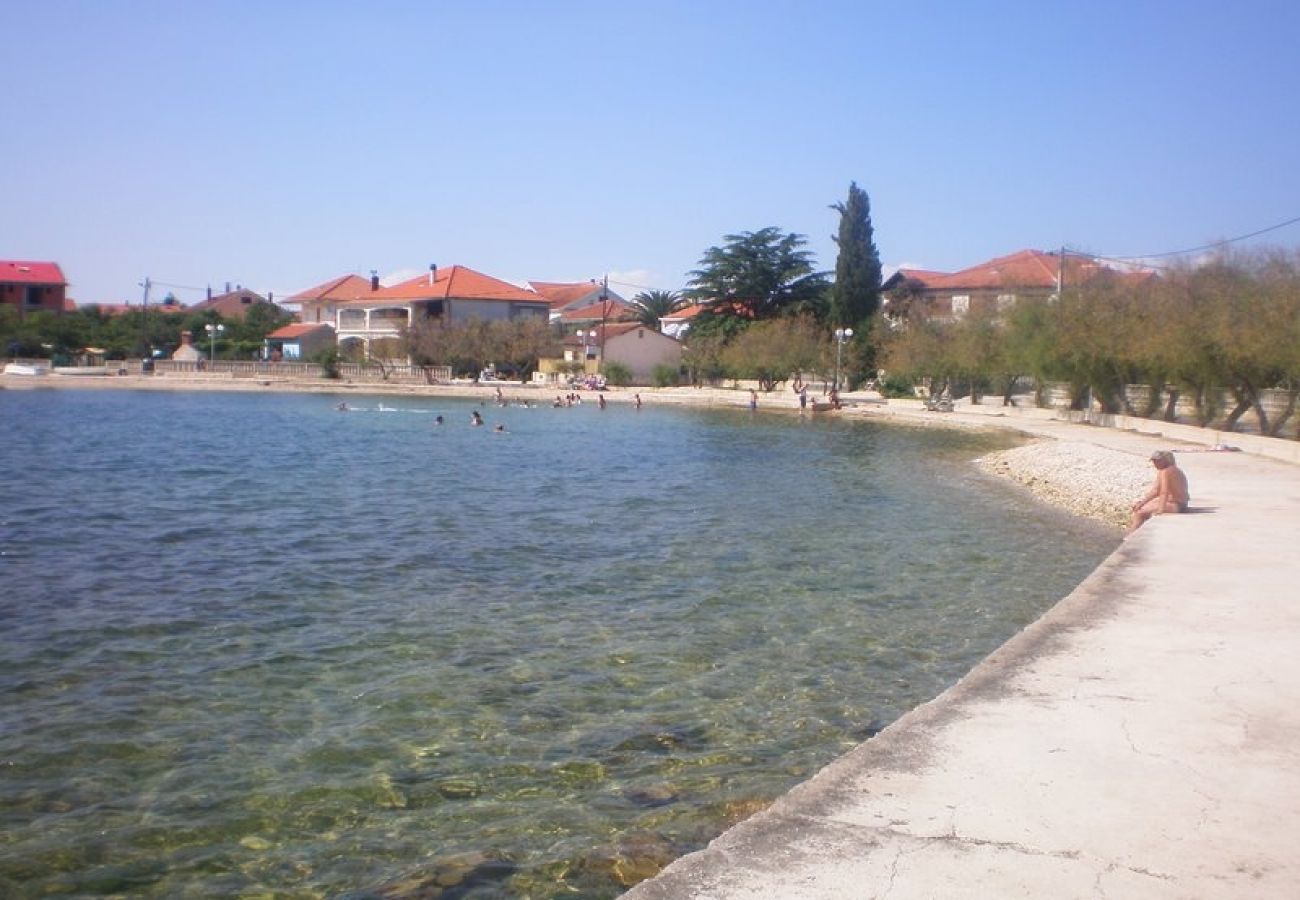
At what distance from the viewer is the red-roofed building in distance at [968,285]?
64.1m

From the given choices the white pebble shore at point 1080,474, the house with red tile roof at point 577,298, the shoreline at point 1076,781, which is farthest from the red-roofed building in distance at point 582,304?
the shoreline at point 1076,781

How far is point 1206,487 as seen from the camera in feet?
72.6

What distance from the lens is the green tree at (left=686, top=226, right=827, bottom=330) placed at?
8931 cm

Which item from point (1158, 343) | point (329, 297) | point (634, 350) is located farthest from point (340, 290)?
point (1158, 343)

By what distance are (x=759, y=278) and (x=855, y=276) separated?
40.6 ft

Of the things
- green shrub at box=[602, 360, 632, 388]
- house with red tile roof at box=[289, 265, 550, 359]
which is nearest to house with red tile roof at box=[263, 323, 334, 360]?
house with red tile roof at box=[289, 265, 550, 359]

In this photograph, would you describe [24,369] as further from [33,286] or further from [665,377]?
[665,377]

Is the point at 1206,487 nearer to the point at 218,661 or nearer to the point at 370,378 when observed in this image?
the point at 218,661

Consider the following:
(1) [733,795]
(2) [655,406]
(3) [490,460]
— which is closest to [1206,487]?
(1) [733,795]

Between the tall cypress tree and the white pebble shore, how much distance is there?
136 feet

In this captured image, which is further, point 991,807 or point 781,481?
point 781,481

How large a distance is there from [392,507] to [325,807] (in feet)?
56.4

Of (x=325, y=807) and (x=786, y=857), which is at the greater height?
(x=786, y=857)

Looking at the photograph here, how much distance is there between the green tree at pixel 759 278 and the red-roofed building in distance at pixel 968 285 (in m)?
6.33
